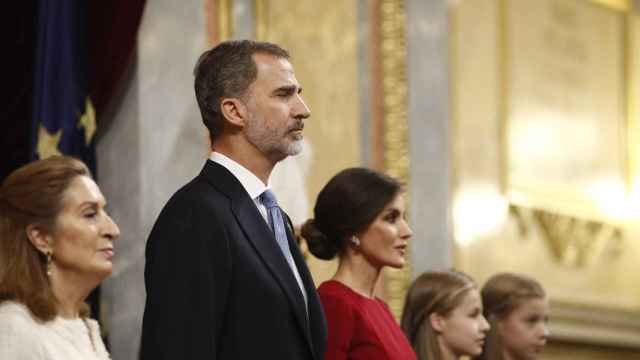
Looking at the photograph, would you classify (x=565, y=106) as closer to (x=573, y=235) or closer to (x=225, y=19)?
(x=573, y=235)

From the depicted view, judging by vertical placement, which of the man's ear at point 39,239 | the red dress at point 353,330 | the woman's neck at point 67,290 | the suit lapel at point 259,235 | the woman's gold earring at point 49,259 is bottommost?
the red dress at point 353,330

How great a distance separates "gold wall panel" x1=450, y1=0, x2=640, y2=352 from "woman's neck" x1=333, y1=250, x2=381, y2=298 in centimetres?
303

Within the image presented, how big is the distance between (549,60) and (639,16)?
1.03 meters

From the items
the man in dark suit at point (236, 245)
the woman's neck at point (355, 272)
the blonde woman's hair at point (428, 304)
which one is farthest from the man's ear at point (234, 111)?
the blonde woman's hair at point (428, 304)

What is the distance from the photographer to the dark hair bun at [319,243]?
15.3ft

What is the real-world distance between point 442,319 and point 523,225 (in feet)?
10.5

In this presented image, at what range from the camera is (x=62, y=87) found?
5453 millimetres

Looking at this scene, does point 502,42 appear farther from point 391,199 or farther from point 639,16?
point 391,199

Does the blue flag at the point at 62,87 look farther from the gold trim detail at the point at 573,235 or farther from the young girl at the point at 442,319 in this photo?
the gold trim detail at the point at 573,235

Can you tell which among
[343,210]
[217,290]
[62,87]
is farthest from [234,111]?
[62,87]

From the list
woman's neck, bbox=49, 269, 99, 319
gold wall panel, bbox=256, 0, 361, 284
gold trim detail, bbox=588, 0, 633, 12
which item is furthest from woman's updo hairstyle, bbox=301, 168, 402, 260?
gold trim detail, bbox=588, 0, 633, 12

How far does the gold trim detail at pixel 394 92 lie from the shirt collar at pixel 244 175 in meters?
3.76

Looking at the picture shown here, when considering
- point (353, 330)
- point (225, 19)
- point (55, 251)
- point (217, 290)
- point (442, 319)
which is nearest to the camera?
point (217, 290)

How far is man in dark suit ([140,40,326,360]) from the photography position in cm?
324
